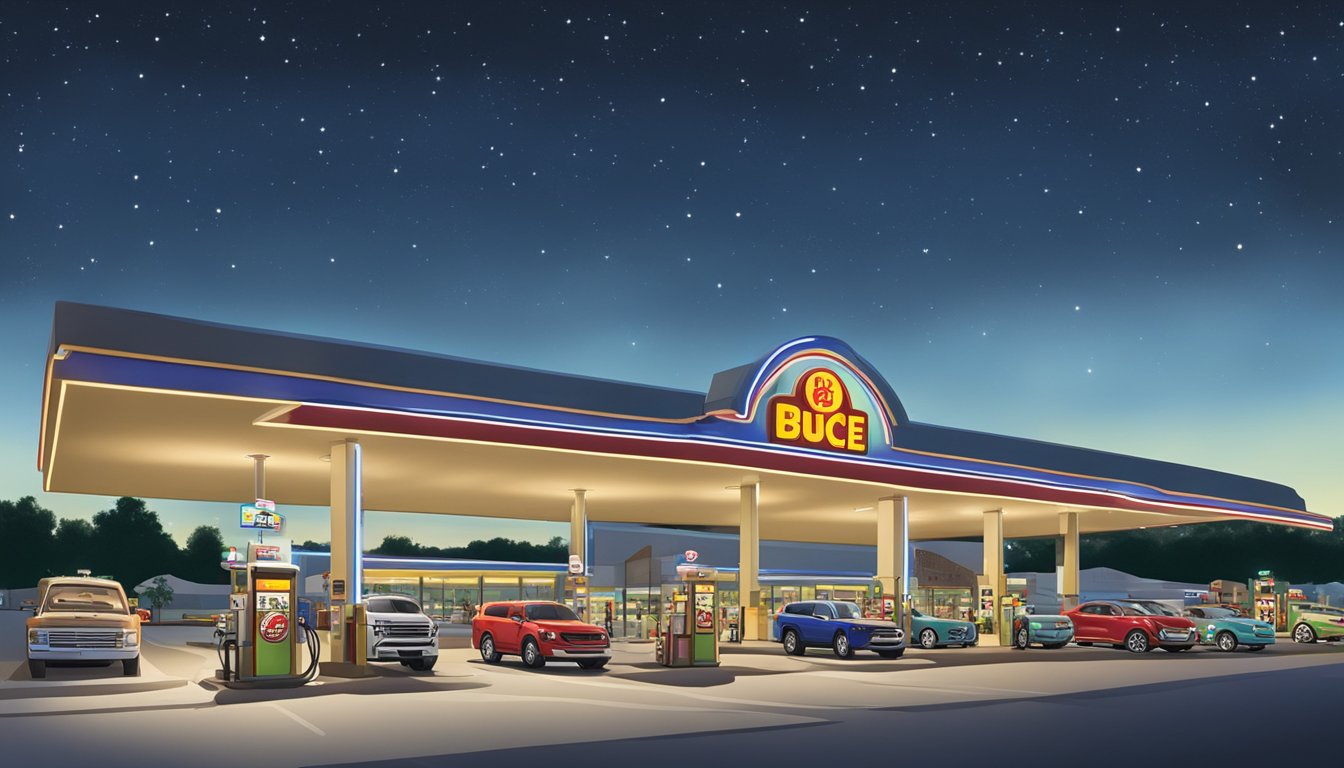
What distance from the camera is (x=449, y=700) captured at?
61.8ft

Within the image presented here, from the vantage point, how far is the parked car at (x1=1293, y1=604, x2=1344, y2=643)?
1577 inches

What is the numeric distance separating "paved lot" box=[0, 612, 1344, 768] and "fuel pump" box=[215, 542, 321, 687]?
0.62 m

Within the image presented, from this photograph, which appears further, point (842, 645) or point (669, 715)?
point (842, 645)

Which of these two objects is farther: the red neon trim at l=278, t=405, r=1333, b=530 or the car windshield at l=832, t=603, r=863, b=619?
the car windshield at l=832, t=603, r=863, b=619

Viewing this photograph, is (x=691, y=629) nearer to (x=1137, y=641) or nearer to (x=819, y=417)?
(x=819, y=417)

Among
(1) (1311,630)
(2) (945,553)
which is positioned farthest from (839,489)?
(2) (945,553)

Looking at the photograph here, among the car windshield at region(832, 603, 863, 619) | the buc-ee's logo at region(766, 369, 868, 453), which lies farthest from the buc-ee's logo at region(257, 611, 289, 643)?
the buc-ee's logo at region(766, 369, 868, 453)

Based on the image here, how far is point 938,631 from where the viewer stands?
36.3 m

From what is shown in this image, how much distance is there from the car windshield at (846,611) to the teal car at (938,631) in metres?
4.61

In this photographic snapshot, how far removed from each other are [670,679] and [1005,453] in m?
22.0

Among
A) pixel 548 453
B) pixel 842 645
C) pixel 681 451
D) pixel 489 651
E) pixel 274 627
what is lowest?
pixel 842 645

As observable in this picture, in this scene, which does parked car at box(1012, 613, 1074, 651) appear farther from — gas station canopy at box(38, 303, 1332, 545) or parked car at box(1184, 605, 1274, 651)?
gas station canopy at box(38, 303, 1332, 545)

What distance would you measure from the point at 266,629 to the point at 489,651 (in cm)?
781

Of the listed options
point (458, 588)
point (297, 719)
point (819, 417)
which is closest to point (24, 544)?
point (458, 588)
